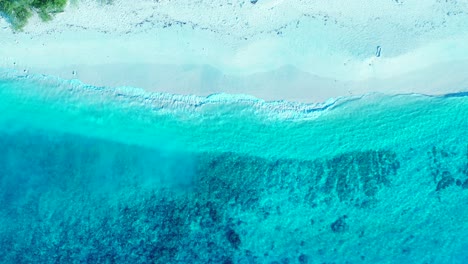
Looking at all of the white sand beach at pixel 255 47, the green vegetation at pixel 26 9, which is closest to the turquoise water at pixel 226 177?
the white sand beach at pixel 255 47

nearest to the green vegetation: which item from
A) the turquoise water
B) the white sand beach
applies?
the white sand beach

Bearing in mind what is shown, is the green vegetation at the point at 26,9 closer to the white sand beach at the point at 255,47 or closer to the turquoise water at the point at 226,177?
the white sand beach at the point at 255,47

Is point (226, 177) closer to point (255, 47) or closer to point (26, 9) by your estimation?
point (255, 47)

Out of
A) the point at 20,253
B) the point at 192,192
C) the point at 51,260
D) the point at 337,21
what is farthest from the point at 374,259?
the point at 20,253

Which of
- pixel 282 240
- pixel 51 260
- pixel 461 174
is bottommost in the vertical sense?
pixel 51 260

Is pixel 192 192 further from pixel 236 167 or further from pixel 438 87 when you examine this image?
pixel 438 87

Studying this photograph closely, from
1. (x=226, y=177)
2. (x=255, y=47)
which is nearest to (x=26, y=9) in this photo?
(x=255, y=47)

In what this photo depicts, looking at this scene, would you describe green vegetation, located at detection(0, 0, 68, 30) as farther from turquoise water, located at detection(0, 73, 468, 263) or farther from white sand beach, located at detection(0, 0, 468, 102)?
turquoise water, located at detection(0, 73, 468, 263)
